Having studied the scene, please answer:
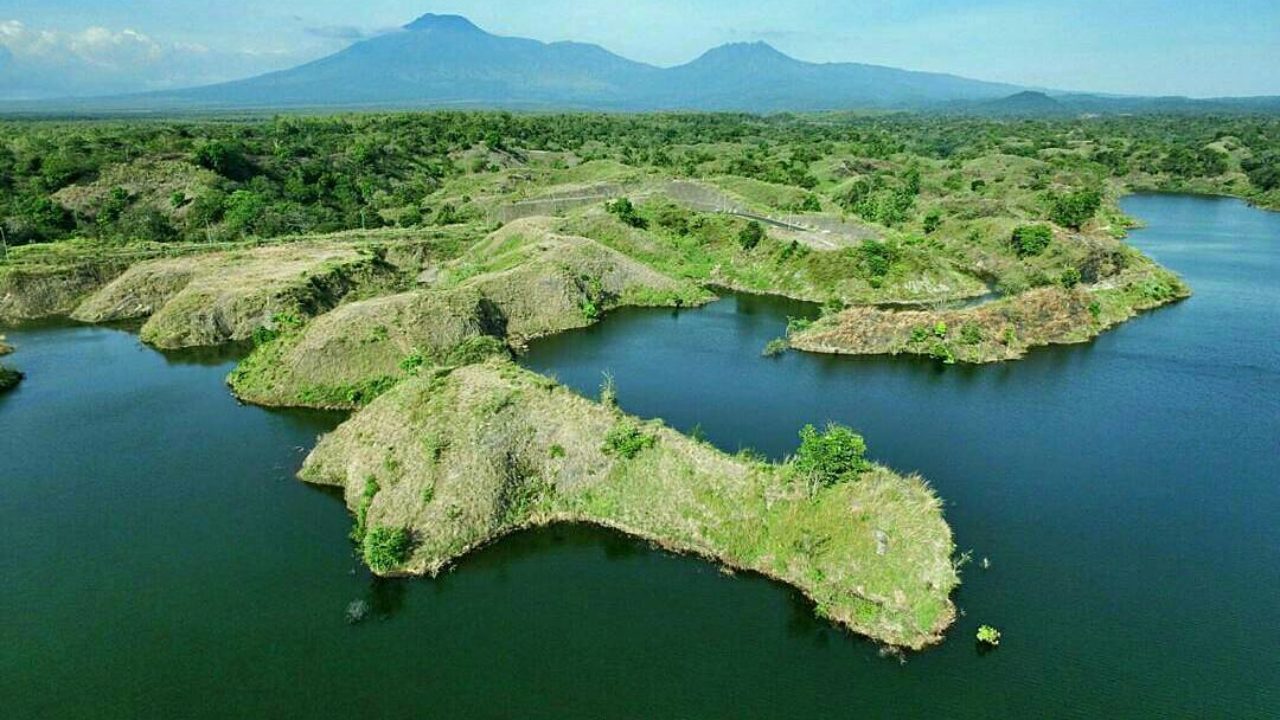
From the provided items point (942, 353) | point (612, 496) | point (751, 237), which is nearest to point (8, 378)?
point (612, 496)

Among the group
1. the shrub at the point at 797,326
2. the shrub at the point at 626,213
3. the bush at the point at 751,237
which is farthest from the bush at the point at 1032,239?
the shrub at the point at 626,213

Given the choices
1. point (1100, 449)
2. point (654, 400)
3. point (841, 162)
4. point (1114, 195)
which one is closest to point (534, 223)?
point (654, 400)

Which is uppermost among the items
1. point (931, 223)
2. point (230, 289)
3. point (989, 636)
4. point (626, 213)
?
point (626, 213)

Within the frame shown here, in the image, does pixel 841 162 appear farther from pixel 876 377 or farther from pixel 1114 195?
pixel 876 377

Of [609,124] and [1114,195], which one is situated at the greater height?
[609,124]

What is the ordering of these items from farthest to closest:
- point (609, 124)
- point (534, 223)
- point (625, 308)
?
point (609, 124) < point (534, 223) < point (625, 308)

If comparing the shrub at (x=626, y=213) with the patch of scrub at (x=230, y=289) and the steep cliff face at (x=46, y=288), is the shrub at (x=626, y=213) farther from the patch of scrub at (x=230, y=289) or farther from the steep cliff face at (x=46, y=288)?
the steep cliff face at (x=46, y=288)

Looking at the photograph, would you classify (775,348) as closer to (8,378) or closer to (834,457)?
(834,457)
